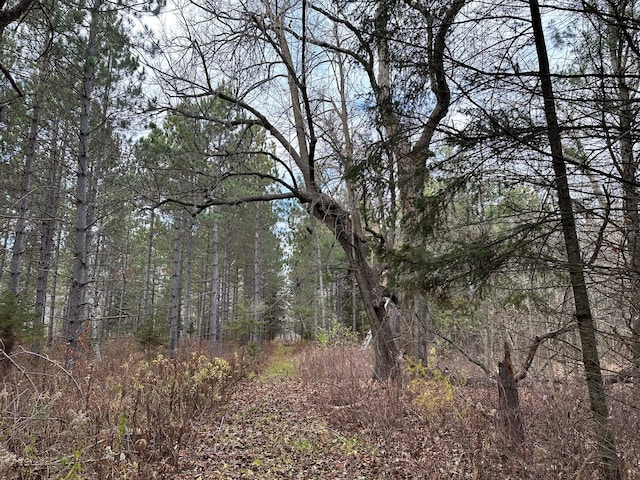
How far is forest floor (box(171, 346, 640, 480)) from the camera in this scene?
302cm

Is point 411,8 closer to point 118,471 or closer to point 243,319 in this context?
point 118,471

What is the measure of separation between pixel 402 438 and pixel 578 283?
8.81 feet

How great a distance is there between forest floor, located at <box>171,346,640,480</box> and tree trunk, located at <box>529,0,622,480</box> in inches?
4.4

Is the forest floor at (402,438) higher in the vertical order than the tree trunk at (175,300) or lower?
lower

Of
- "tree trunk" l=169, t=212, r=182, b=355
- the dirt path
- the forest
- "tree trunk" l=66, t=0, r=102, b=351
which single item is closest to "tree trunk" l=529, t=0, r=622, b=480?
the forest

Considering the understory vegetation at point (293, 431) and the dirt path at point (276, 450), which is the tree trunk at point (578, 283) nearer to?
the understory vegetation at point (293, 431)

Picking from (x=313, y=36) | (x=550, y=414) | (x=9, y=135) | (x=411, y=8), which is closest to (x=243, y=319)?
(x=9, y=135)

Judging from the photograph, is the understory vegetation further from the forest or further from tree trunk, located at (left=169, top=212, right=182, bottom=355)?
tree trunk, located at (left=169, top=212, right=182, bottom=355)

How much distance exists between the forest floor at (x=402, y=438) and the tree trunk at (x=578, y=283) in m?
0.11

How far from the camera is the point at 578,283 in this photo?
104 inches

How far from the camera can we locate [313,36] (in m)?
6.16

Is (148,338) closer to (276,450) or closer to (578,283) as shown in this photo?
(276,450)

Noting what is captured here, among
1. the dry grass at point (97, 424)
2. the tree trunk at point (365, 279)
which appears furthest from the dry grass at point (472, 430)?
the dry grass at point (97, 424)

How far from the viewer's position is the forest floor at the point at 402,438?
3016 millimetres
